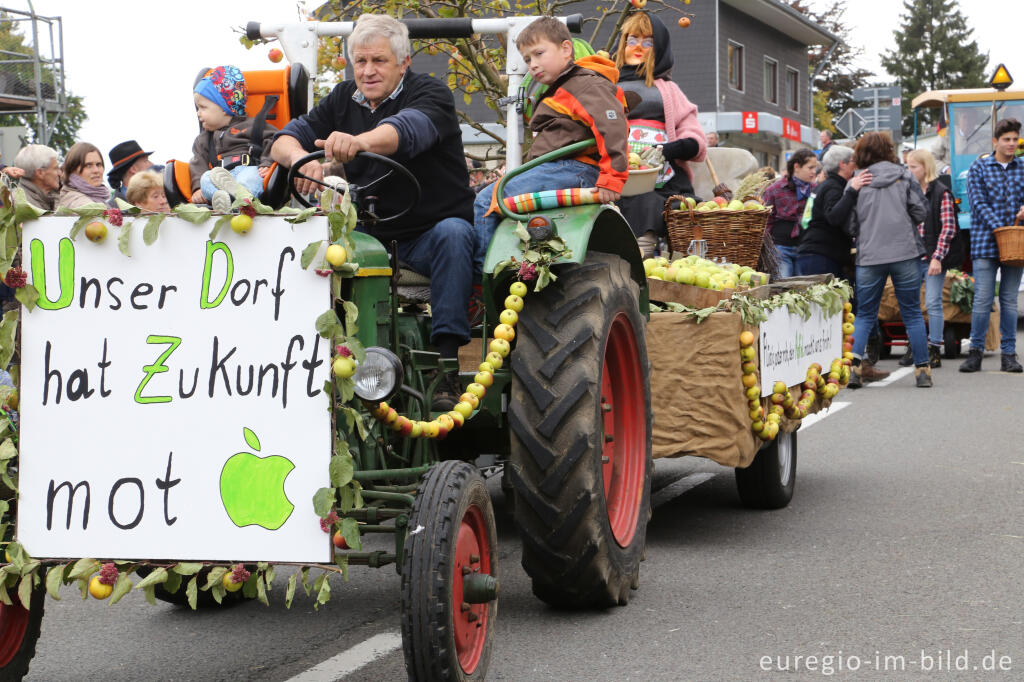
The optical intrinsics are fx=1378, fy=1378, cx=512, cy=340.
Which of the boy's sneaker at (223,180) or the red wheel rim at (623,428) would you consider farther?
the red wheel rim at (623,428)

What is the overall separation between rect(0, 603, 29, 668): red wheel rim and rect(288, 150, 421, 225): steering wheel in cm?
151

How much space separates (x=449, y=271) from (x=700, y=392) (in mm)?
1648

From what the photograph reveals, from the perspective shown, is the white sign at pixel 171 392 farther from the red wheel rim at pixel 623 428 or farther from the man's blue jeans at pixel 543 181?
the red wheel rim at pixel 623 428

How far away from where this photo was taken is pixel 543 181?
211 inches

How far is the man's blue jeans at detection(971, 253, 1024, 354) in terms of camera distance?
13.1 metres

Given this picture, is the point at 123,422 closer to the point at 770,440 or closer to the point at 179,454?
the point at 179,454

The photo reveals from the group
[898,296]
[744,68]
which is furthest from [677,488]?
[744,68]

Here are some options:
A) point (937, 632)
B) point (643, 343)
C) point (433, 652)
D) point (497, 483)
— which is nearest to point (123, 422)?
point (433, 652)

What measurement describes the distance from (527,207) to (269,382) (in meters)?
1.64

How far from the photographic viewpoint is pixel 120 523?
3678mm

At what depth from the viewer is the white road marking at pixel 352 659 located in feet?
13.9

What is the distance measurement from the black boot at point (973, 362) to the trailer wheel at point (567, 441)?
367 inches

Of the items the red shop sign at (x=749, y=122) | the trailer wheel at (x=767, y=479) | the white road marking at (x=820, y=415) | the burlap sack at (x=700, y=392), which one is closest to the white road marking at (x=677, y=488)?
the trailer wheel at (x=767, y=479)

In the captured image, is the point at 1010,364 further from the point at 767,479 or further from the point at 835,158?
the point at 767,479
